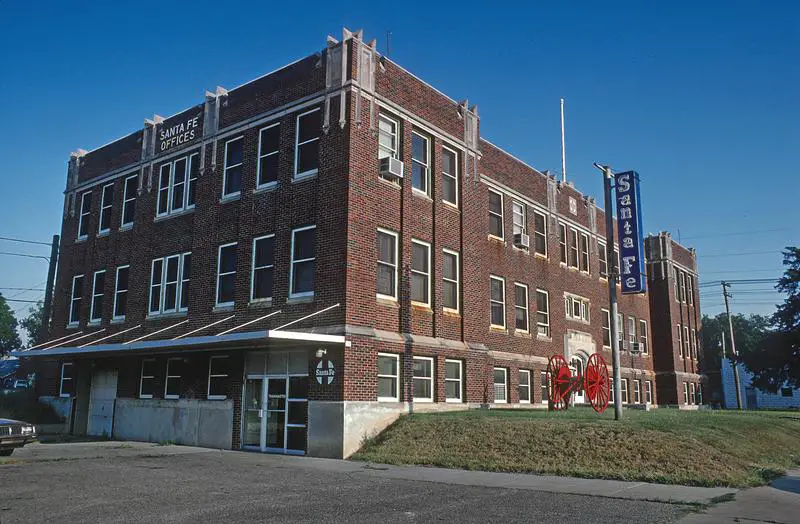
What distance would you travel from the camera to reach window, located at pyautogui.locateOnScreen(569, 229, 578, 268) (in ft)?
113

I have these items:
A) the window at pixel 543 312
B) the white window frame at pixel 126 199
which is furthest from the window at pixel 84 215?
the window at pixel 543 312

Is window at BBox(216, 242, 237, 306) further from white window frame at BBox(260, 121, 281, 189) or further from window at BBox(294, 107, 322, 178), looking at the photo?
window at BBox(294, 107, 322, 178)

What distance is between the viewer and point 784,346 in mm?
48875

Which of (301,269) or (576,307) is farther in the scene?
(576,307)

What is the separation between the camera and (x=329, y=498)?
11.1 m

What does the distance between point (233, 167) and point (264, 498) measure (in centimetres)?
1488

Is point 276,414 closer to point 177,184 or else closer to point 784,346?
point 177,184

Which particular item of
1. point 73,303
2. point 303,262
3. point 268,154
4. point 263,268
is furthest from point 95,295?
point 303,262

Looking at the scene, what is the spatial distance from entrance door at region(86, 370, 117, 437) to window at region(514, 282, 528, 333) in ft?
53.6

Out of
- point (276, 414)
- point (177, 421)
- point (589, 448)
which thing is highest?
point (276, 414)

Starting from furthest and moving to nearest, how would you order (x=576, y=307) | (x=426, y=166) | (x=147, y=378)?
(x=576, y=307) → (x=147, y=378) → (x=426, y=166)

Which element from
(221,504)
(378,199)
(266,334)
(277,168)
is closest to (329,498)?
(221,504)

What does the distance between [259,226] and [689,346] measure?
115 feet

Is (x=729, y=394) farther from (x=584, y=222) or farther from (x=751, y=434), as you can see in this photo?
(x=751, y=434)
